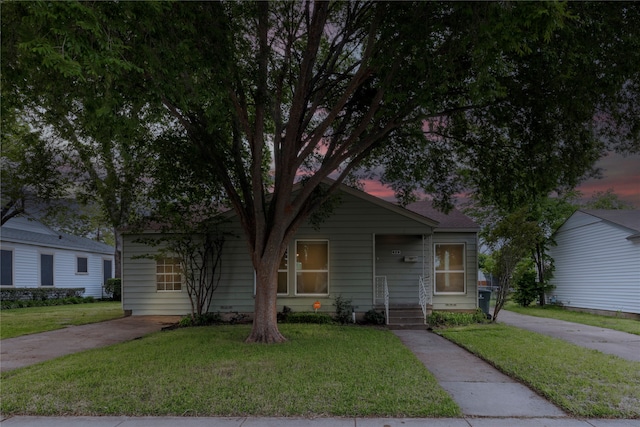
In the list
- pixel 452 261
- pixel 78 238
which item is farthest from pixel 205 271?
pixel 78 238

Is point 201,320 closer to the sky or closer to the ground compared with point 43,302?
closer to the sky

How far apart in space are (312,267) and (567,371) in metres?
7.54

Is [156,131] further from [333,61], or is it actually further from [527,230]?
[527,230]

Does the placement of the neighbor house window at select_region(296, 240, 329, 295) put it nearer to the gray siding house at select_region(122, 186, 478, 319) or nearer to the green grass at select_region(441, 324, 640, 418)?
the gray siding house at select_region(122, 186, 478, 319)

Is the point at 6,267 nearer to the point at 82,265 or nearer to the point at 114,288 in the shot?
the point at 82,265

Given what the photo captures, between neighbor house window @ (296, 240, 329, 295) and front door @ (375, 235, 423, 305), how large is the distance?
1.73m

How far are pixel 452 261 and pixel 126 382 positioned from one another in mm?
10491

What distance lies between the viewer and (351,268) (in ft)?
41.0

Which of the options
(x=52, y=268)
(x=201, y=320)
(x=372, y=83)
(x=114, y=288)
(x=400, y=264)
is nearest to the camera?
(x=372, y=83)

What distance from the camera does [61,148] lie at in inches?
486

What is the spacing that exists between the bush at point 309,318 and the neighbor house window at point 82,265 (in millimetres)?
17389

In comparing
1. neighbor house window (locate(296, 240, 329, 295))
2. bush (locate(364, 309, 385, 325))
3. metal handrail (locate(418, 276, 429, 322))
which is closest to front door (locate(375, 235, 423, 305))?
metal handrail (locate(418, 276, 429, 322))

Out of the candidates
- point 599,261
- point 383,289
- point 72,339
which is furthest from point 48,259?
point 599,261

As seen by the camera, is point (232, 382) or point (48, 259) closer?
point (232, 382)
